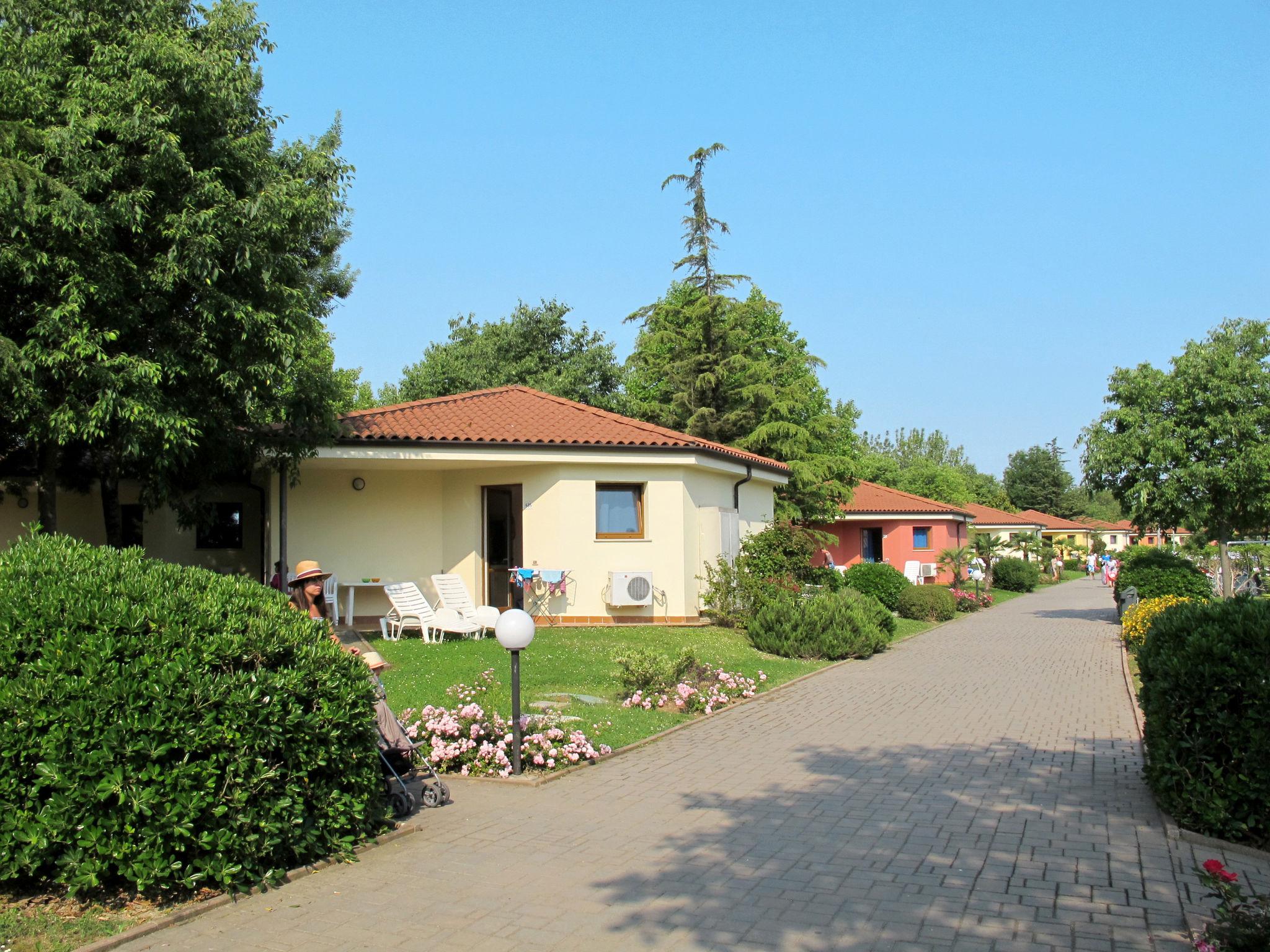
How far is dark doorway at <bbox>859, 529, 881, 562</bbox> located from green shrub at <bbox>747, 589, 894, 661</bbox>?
84.0 ft

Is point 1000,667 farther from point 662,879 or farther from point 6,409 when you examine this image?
point 6,409

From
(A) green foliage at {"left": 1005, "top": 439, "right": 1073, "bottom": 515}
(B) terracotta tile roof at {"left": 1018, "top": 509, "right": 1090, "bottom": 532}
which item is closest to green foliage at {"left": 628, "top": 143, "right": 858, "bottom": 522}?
(B) terracotta tile roof at {"left": 1018, "top": 509, "right": 1090, "bottom": 532}

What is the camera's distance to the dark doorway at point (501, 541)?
17938 millimetres

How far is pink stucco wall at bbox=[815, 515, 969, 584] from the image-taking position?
40.8m

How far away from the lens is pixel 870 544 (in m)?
41.9

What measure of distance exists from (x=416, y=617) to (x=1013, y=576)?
34543mm

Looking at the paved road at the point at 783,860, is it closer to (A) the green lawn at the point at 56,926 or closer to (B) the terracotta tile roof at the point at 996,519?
(A) the green lawn at the point at 56,926

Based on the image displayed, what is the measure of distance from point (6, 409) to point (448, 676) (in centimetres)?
573

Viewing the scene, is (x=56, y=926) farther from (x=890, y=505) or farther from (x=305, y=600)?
(x=890, y=505)

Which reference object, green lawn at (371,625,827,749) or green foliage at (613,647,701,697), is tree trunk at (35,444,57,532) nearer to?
green lawn at (371,625,827,749)

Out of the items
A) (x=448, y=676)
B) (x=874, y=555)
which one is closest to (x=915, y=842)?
(x=448, y=676)

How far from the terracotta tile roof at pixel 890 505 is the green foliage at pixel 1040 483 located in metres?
55.9

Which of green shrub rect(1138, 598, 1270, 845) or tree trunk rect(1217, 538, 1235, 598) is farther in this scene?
tree trunk rect(1217, 538, 1235, 598)

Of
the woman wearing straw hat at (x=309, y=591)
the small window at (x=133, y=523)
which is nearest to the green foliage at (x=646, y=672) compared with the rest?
the woman wearing straw hat at (x=309, y=591)
